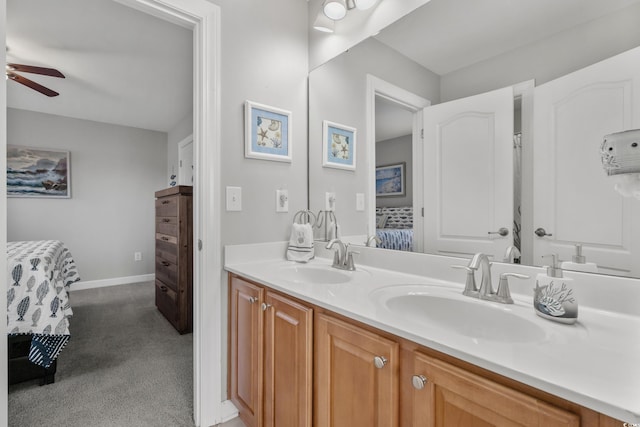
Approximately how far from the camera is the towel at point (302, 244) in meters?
1.71

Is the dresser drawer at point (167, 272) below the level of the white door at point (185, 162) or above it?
below

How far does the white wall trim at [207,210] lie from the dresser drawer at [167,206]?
137 centimetres

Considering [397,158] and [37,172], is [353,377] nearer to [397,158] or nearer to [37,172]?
[397,158]

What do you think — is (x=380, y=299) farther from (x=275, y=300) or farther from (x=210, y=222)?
(x=210, y=222)

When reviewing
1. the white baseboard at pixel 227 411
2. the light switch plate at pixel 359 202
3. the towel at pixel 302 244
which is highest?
the light switch plate at pixel 359 202

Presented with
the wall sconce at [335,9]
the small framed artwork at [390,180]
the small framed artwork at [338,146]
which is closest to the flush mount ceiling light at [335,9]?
the wall sconce at [335,9]

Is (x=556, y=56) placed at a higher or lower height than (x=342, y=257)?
higher

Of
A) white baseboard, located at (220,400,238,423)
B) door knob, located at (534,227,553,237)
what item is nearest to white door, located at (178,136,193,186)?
white baseboard, located at (220,400,238,423)

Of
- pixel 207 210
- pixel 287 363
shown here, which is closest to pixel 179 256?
pixel 207 210

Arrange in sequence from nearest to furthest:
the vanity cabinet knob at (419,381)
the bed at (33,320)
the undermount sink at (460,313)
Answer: the vanity cabinet knob at (419,381) → the undermount sink at (460,313) → the bed at (33,320)

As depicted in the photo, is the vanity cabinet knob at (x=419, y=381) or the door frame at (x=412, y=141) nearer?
the vanity cabinet knob at (x=419, y=381)

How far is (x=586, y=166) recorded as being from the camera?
2.93 ft

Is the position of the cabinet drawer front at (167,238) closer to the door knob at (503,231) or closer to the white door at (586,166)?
the door knob at (503,231)

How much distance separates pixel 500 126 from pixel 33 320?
2.61m
